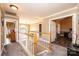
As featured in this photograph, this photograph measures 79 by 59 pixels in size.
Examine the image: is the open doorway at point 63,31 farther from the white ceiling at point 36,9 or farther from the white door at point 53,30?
the white ceiling at point 36,9

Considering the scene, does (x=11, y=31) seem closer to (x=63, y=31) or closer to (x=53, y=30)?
(x=53, y=30)

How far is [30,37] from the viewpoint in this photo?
4.89 feet

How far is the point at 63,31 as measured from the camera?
143cm

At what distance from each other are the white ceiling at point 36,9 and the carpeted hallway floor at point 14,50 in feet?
1.08

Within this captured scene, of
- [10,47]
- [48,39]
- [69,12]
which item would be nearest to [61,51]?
[48,39]

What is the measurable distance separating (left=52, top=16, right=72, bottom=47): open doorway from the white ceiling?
0.14 meters

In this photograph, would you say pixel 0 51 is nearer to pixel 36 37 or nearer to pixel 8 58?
pixel 8 58

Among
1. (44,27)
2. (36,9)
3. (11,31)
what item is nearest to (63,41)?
(44,27)

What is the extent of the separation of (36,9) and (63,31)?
44 centimetres

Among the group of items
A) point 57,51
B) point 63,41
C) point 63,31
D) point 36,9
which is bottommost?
point 57,51

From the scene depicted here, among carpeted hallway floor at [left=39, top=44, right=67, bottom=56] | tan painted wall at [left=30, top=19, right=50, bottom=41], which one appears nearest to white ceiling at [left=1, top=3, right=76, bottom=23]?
tan painted wall at [left=30, top=19, right=50, bottom=41]

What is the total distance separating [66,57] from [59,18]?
504 mm

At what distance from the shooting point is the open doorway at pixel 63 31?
140 cm

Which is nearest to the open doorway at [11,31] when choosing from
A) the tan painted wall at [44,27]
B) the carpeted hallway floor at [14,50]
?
the carpeted hallway floor at [14,50]
